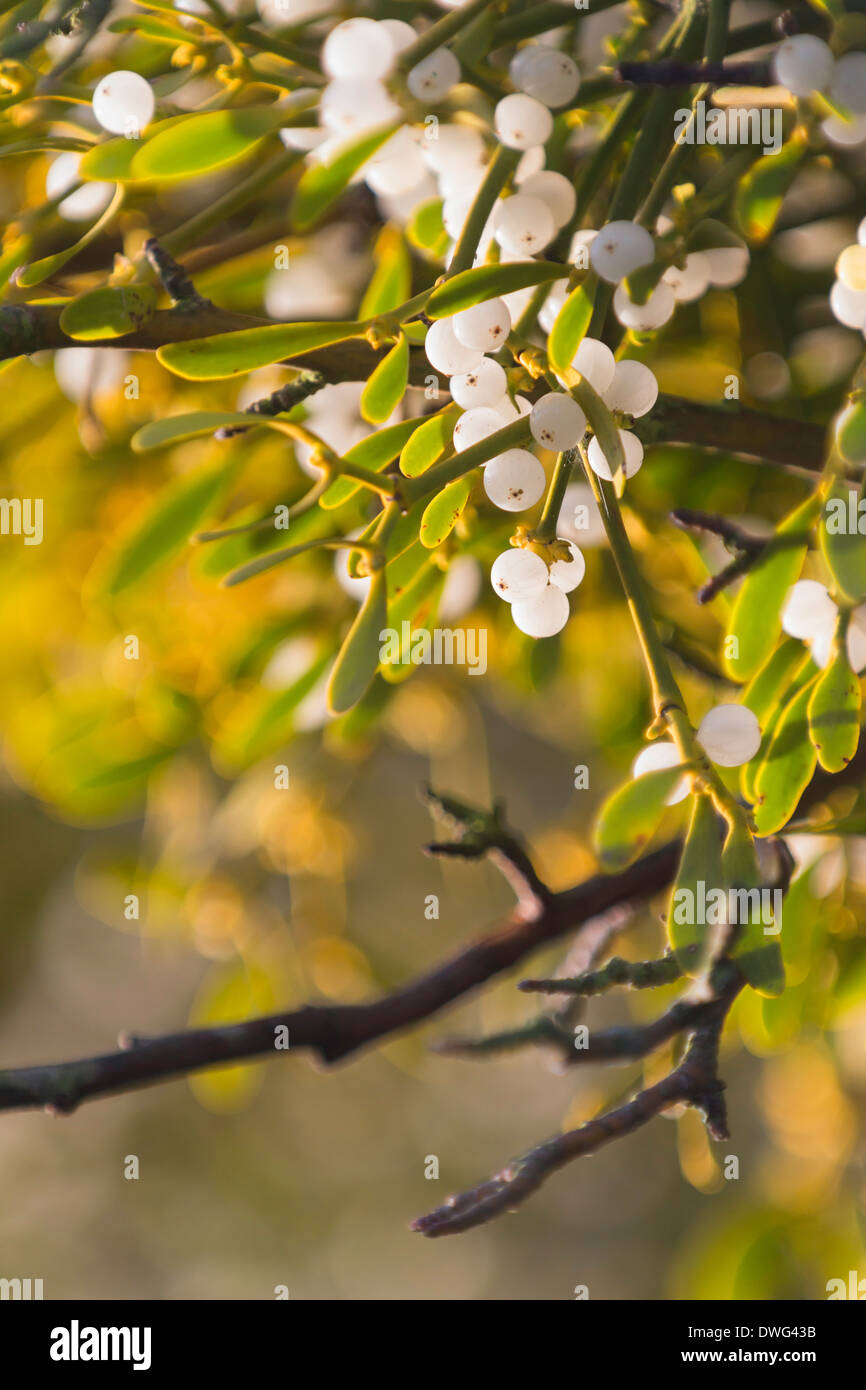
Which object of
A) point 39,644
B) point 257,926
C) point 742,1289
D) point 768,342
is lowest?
point 742,1289

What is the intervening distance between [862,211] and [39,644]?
40 cm

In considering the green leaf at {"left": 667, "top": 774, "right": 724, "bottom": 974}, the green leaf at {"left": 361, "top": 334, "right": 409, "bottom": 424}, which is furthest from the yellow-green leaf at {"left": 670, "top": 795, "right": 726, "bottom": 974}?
the green leaf at {"left": 361, "top": 334, "right": 409, "bottom": 424}

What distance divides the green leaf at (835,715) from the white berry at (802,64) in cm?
12

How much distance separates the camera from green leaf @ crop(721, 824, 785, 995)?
0.21 metres

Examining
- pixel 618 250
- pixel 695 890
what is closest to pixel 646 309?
pixel 618 250

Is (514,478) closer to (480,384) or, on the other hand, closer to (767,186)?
(480,384)

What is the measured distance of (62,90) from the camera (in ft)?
0.88

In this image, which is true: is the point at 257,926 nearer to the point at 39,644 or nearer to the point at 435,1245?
the point at 39,644

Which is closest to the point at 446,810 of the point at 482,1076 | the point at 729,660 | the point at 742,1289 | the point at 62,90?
the point at 729,660

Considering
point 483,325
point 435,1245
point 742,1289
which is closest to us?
point 483,325

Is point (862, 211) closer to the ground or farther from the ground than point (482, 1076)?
farther from the ground

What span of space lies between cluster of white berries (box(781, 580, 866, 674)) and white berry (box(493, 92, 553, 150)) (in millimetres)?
111

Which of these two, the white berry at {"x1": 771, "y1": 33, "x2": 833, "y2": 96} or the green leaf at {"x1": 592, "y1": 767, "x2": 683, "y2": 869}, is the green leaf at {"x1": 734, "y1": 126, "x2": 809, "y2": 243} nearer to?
the white berry at {"x1": 771, "y1": 33, "x2": 833, "y2": 96}

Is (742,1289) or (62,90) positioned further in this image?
(742,1289)
